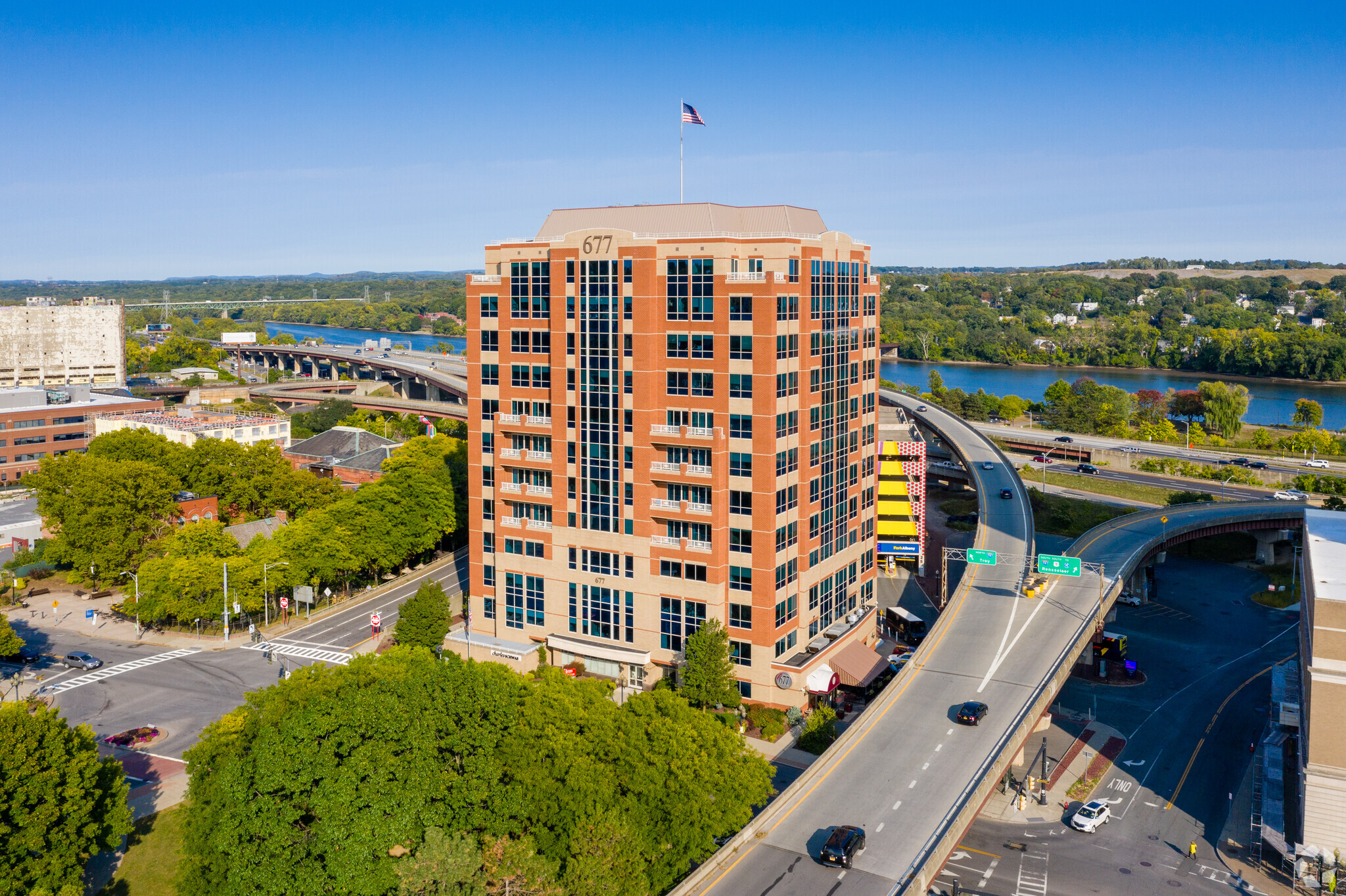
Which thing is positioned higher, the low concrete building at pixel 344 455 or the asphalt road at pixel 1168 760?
the low concrete building at pixel 344 455

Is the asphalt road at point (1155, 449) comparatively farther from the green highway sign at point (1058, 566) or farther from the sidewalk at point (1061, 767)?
the sidewalk at point (1061, 767)

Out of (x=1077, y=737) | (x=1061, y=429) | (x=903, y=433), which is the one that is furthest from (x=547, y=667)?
(x=1061, y=429)

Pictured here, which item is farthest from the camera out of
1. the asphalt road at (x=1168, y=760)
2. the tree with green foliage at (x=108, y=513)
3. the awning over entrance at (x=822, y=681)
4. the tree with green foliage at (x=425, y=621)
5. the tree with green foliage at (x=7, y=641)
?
the tree with green foliage at (x=108, y=513)

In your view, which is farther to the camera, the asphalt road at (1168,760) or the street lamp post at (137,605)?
the street lamp post at (137,605)

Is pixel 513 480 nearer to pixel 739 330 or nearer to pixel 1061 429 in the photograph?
pixel 739 330

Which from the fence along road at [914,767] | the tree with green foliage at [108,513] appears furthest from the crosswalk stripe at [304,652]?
the fence along road at [914,767]

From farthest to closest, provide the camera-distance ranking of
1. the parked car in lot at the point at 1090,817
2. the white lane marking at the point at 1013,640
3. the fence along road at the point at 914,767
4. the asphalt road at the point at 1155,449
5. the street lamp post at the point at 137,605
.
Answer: the asphalt road at the point at 1155,449, the street lamp post at the point at 137,605, the white lane marking at the point at 1013,640, the parked car in lot at the point at 1090,817, the fence along road at the point at 914,767

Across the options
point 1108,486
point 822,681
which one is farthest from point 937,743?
point 1108,486

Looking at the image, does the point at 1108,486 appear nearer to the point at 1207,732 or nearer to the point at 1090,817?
the point at 1207,732
